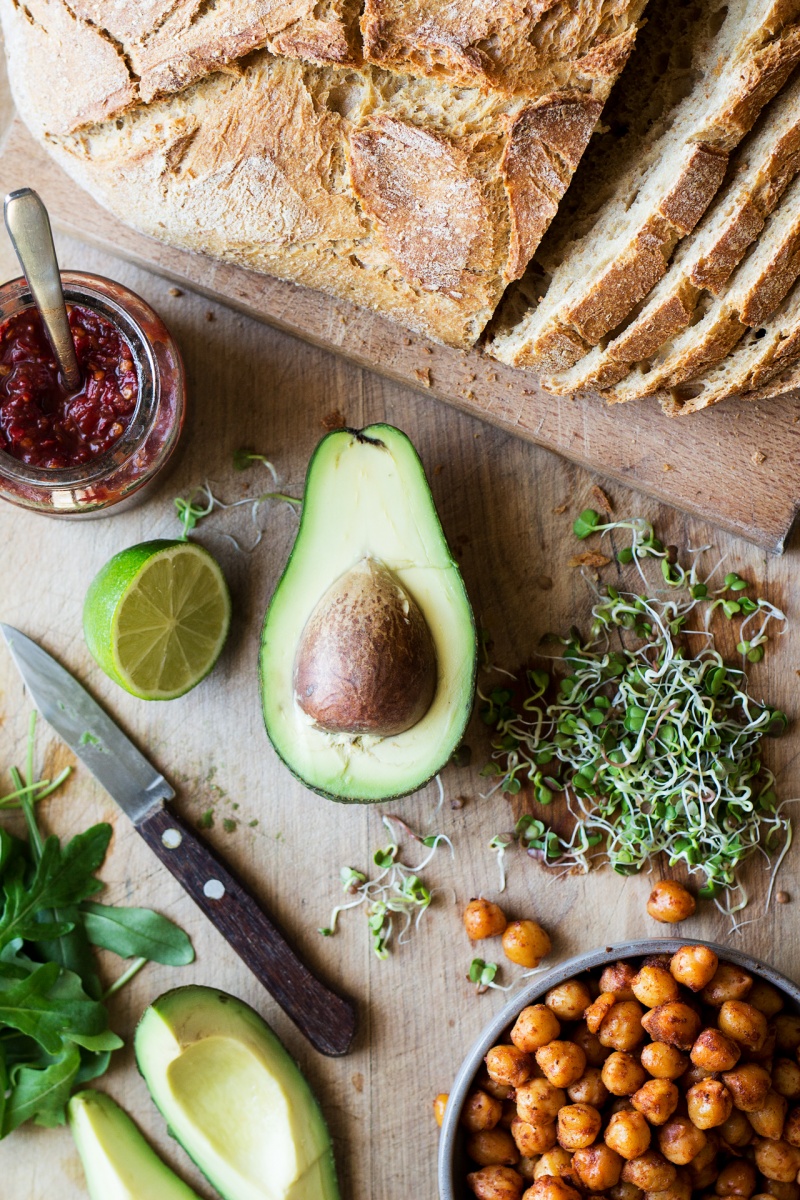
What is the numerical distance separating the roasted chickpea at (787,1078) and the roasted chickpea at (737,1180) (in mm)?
140

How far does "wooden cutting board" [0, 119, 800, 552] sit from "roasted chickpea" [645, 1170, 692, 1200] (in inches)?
44.4

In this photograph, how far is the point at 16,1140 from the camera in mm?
1958

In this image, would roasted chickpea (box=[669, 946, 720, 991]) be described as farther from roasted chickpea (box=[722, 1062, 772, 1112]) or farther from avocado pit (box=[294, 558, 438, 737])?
avocado pit (box=[294, 558, 438, 737])

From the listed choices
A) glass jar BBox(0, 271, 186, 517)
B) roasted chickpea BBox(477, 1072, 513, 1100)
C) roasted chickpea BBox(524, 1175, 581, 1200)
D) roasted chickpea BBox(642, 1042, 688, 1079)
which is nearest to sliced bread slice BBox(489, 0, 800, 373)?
glass jar BBox(0, 271, 186, 517)

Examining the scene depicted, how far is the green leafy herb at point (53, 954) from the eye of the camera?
1879mm

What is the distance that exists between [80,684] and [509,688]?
0.88 meters

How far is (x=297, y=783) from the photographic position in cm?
196

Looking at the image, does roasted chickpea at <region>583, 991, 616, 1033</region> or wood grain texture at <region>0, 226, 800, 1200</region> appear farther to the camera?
wood grain texture at <region>0, 226, 800, 1200</region>

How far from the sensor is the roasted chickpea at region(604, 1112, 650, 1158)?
63.8 inches

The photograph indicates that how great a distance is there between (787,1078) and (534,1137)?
1.52 ft

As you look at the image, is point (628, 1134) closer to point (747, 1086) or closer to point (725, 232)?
point (747, 1086)

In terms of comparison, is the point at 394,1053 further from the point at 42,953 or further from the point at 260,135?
the point at 260,135

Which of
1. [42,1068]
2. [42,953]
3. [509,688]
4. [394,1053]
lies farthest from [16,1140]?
[509,688]

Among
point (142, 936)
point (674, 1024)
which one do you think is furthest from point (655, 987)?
point (142, 936)
